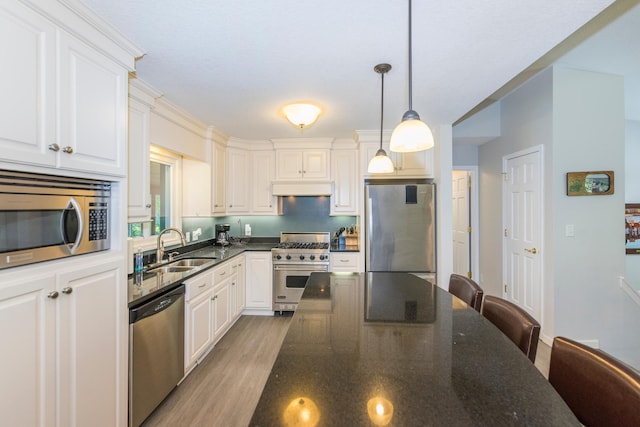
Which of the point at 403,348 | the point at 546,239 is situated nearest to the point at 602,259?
the point at 546,239

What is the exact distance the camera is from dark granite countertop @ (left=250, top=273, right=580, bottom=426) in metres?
0.67

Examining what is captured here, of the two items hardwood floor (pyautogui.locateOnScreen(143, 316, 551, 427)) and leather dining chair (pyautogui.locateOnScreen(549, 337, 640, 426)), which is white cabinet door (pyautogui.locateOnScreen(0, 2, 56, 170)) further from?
leather dining chair (pyautogui.locateOnScreen(549, 337, 640, 426))

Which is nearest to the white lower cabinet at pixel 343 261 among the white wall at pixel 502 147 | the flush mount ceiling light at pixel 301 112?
the flush mount ceiling light at pixel 301 112

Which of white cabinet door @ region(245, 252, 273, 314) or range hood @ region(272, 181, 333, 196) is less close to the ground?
range hood @ region(272, 181, 333, 196)

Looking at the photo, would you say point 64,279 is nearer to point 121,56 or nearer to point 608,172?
point 121,56

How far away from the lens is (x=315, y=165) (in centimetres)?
381

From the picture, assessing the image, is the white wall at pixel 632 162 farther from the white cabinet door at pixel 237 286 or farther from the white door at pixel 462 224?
the white cabinet door at pixel 237 286

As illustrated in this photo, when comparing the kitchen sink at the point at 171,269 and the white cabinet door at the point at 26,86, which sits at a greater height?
the white cabinet door at the point at 26,86

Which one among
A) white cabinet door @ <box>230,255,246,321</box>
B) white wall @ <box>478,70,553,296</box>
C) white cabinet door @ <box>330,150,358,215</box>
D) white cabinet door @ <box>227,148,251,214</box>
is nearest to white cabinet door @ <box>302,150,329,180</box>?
white cabinet door @ <box>330,150,358,215</box>

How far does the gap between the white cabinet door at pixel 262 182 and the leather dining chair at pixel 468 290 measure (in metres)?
2.67

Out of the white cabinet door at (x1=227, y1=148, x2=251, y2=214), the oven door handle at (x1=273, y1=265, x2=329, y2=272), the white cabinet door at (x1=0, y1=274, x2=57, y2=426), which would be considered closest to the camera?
the white cabinet door at (x1=0, y1=274, x2=57, y2=426)

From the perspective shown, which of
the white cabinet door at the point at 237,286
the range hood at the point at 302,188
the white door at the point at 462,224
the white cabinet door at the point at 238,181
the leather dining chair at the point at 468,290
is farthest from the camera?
the white door at the point at 462,224

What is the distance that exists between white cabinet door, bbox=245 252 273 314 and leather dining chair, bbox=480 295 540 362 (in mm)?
2637

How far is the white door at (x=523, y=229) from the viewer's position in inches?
118
